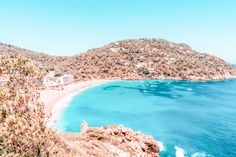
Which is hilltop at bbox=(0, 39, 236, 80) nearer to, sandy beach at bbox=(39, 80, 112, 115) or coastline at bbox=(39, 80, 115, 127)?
sandy beach at bbox=(39, 80, 112, 115)

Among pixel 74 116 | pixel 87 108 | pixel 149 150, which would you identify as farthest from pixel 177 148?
pixel 87 108

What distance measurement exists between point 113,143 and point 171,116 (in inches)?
1318

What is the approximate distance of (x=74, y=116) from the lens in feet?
190

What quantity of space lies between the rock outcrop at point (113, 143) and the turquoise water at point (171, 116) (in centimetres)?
448

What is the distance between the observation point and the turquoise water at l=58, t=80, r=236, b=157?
40062 millimetres

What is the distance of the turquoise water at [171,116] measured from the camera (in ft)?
131

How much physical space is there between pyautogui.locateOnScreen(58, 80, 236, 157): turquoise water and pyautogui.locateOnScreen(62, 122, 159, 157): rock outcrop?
14.7ft

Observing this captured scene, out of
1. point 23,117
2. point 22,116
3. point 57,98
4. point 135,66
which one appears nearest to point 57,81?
point 57,98

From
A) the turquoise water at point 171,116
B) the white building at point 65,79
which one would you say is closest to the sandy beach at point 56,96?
the turquoise water at point 171,116

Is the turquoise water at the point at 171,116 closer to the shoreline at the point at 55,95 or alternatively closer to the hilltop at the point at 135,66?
the shoreline at the point at 55,95

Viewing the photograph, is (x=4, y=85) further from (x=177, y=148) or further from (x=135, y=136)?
(x=177, y=148)

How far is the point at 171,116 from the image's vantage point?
198 feet

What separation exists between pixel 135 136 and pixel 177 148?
29.0 ft

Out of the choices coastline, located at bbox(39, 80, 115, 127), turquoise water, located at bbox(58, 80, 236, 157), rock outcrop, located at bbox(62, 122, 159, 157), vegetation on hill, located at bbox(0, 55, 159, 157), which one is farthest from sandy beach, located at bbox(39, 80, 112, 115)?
vegetation on hill, located at bbox(0, 55, 159, 157)
